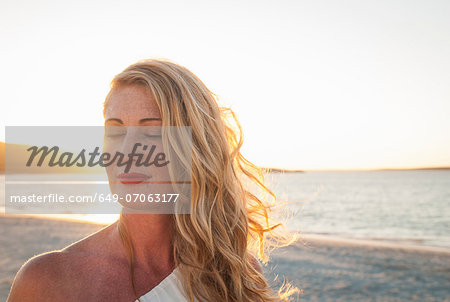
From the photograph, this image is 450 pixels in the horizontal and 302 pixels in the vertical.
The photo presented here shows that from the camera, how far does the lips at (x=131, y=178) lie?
1.78 meters

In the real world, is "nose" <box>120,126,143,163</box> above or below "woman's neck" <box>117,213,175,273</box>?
above

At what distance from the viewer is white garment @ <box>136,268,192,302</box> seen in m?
1.85

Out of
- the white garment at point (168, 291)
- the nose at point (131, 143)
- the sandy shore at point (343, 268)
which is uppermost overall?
the nose at point (131, 143)

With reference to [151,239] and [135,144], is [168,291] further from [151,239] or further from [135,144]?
[135,144]

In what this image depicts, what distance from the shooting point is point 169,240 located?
2.04 meters

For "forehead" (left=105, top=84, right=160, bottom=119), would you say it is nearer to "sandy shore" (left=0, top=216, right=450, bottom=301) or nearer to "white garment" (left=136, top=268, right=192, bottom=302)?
"white garment" (left=136, top=268, right=192, bottom=302)

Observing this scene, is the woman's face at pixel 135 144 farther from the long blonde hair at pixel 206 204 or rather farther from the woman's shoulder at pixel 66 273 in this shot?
the woman's shoulder at pixel 66 273

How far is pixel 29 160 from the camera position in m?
2.87

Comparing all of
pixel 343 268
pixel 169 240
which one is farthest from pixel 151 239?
pixel 343 268

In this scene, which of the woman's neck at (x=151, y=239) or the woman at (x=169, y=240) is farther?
the woman's neck at (x=151, y=239)

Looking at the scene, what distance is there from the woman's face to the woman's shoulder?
0.24 metres

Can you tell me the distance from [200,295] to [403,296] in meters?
6.71

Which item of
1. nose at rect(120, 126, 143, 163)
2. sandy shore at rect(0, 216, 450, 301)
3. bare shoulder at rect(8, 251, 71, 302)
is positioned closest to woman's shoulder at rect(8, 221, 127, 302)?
bare shoulder at rect(8, 251, 71, 302)

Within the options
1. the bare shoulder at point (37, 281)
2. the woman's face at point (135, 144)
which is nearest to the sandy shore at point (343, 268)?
the bare shoulder at point (37, 281)
